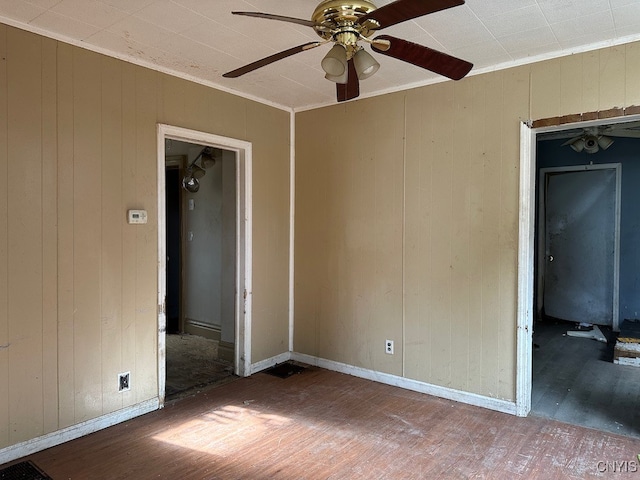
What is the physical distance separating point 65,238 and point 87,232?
137 mm

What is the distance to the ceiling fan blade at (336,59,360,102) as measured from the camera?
209 cm

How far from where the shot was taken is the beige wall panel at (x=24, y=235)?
2.46 metres

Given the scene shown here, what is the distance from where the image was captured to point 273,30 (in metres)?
2.53

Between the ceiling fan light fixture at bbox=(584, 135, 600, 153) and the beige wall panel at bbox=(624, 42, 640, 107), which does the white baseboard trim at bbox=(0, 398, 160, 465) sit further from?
the ceiling fan light fixture at bbox=(584, 135, 600, 153)

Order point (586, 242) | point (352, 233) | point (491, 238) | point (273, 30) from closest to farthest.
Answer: point (273, 30) < point (491, 238) < point (352, 233) < point (586, 242)

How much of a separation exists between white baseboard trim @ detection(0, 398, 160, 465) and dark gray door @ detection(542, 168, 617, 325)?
5.57 meters

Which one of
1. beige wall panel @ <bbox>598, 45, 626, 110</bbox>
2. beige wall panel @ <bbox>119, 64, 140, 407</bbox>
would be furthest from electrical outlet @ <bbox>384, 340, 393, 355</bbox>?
beige wall panel @ <bbox>598, 45, 626, 110</bbox>

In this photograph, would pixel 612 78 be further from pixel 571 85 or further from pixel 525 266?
pixel 525 266

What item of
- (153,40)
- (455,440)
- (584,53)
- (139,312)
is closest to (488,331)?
(455,440)

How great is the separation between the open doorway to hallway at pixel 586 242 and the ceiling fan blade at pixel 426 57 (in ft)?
11.5

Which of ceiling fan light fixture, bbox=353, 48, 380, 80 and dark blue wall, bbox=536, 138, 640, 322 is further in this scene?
dark blue wall, bbox=536, 138, 640, 322

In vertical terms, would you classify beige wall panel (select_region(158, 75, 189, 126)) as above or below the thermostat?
above

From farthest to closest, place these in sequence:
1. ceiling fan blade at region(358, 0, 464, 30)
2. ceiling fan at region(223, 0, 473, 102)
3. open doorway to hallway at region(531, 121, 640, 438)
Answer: open doorway to hallway at region(531, 121, 640, 438) < ceiling fan at region(223, 0, 473, 102) < ceiling fan blade at region(358, 0, 464, 30)

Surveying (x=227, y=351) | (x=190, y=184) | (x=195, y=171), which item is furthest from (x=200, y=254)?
(x=227, y=351)
